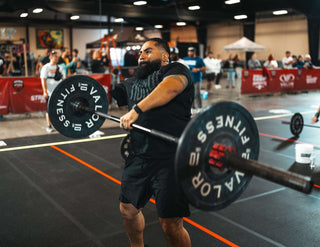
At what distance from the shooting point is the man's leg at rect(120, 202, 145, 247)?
7.42 feet

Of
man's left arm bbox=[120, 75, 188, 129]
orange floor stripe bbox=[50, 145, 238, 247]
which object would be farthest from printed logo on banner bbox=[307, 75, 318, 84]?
man's left arm bbox=[120, 75, 188, 129]

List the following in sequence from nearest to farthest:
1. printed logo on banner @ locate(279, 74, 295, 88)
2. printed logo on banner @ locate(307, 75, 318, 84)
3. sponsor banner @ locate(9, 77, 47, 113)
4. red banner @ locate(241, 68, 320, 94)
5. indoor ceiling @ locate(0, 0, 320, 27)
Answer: sponsor banner @ locate(9, 77, 47, 113)
red banner @ locate(241, 68, 320, 94)
printed logo on banner @ locate(279, 74, 295, 88)
printed logo on banner @ locate(307, 75, 318, 84)
indoor ceiling @ locate(0, 0, 320, 27)

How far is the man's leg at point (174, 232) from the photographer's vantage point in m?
2.12

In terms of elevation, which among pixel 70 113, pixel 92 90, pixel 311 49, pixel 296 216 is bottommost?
pixel 296 216

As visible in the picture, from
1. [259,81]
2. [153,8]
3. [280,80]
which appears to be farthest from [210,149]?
[153,8]

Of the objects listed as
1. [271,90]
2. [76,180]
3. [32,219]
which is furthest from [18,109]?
[271,90]

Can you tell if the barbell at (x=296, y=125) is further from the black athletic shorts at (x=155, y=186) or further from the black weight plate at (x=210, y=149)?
the black weight plate at (x=210, y=149)

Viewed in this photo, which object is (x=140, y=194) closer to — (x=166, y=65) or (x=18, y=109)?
(x=166, y=65)

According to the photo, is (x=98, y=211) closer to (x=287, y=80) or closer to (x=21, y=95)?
(x=21, y=95)

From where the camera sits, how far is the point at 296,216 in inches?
134

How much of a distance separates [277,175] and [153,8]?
55.3 feet

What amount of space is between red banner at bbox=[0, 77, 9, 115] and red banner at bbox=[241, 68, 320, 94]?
7.29 meters

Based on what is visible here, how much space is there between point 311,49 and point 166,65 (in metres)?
19.2

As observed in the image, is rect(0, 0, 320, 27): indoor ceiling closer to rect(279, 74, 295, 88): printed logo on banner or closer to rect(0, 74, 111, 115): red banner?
rect(279, 74, 295, 88): printed logo on banner
